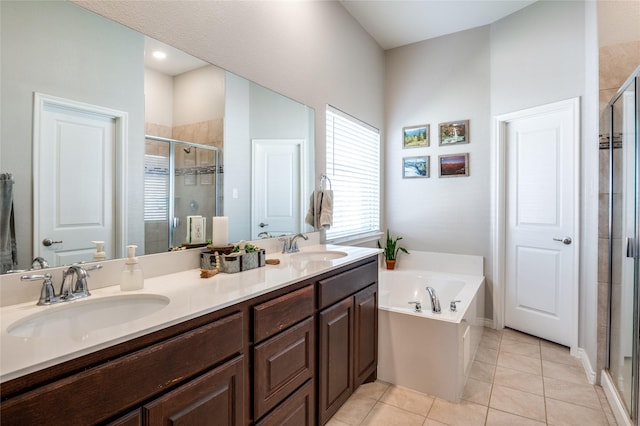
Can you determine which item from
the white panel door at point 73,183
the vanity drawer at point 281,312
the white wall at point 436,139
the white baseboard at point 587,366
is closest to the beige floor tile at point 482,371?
the white baseboard at point 587,366

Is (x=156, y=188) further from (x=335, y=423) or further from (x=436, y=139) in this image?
(x=436, y=139)

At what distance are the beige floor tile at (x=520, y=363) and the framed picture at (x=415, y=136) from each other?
2.21 meters

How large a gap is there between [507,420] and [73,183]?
2.49 m

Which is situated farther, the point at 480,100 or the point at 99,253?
the point at 480,100

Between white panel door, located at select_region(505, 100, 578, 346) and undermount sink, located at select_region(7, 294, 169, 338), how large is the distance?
3.20 m

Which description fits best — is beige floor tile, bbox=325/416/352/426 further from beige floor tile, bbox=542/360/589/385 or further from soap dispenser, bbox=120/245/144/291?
beige floor tile, bbox=542/360/589/385

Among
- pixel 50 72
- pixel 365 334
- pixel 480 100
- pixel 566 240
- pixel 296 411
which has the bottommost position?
pixel 296 411

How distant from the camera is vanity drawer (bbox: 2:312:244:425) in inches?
26.3

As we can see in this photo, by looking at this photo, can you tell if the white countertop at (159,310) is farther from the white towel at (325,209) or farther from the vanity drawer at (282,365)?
the white towel at (325,209)

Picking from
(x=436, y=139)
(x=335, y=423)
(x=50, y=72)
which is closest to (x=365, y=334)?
(x=335, y=423)

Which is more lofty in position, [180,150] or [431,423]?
[180,150]

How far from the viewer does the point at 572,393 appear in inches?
84.4

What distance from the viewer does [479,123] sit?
3.35 metres

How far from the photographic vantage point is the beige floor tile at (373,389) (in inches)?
84.4
